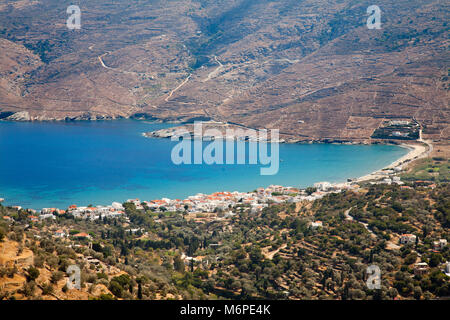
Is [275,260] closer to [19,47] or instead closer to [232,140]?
[232,140]

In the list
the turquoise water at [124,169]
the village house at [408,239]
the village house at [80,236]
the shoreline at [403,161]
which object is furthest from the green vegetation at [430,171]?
the village house at [80,236]

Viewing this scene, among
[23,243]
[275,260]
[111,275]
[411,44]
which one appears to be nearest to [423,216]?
[275,260]

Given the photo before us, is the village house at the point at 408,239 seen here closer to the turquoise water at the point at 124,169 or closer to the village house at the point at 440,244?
the village house at the point at 440,244

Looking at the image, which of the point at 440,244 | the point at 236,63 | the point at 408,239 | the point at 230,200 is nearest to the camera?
the point at 440,244

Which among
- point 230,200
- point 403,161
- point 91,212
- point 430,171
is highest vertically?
point 403,161

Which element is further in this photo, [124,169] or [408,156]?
[408,156]

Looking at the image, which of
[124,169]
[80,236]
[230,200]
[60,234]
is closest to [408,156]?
[230,200]

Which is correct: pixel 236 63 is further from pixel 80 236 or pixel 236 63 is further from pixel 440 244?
pixel 440 244

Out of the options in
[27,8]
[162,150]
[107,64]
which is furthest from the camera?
[27,8]
